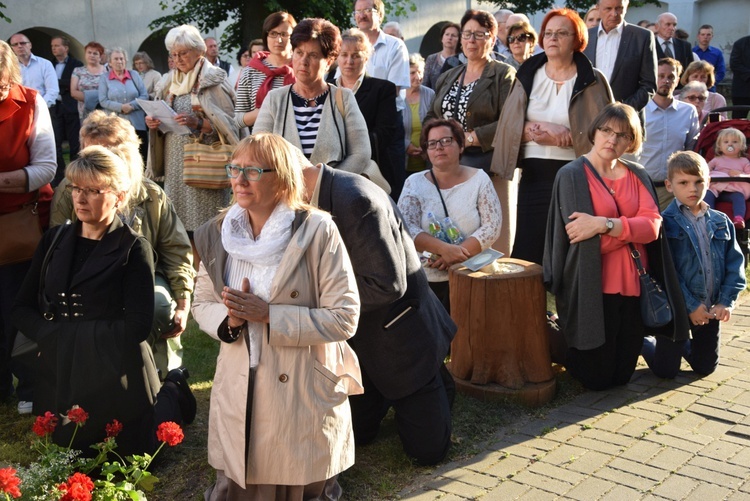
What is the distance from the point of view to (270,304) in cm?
354

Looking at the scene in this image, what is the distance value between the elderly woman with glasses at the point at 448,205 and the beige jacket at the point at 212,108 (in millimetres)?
1688

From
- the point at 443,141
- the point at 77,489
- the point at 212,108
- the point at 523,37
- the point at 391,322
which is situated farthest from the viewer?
the point at 523,37

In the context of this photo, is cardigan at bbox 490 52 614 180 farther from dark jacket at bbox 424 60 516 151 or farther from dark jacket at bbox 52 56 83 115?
dark jacket at bbox 52 56 83 115

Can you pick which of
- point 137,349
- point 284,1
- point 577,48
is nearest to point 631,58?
point 577,48

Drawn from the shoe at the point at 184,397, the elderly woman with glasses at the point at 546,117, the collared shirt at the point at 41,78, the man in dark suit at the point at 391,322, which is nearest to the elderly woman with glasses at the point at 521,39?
the elderly woman with glasses at the point at 546,117

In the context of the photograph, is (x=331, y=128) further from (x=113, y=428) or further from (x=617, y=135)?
(x=113, y=428)

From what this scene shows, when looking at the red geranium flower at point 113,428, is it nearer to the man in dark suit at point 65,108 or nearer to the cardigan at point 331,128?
the cardigan at point 331,128

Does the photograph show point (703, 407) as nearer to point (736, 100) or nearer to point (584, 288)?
point (584, 288)

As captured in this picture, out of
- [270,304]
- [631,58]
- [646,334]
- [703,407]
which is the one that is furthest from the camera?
[631,58]

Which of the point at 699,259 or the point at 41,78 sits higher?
the point at 41,78

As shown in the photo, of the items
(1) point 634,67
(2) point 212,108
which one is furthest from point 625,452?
(2) point 212,108

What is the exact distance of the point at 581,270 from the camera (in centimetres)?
527

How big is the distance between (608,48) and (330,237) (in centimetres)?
442

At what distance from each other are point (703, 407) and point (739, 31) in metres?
28.6
